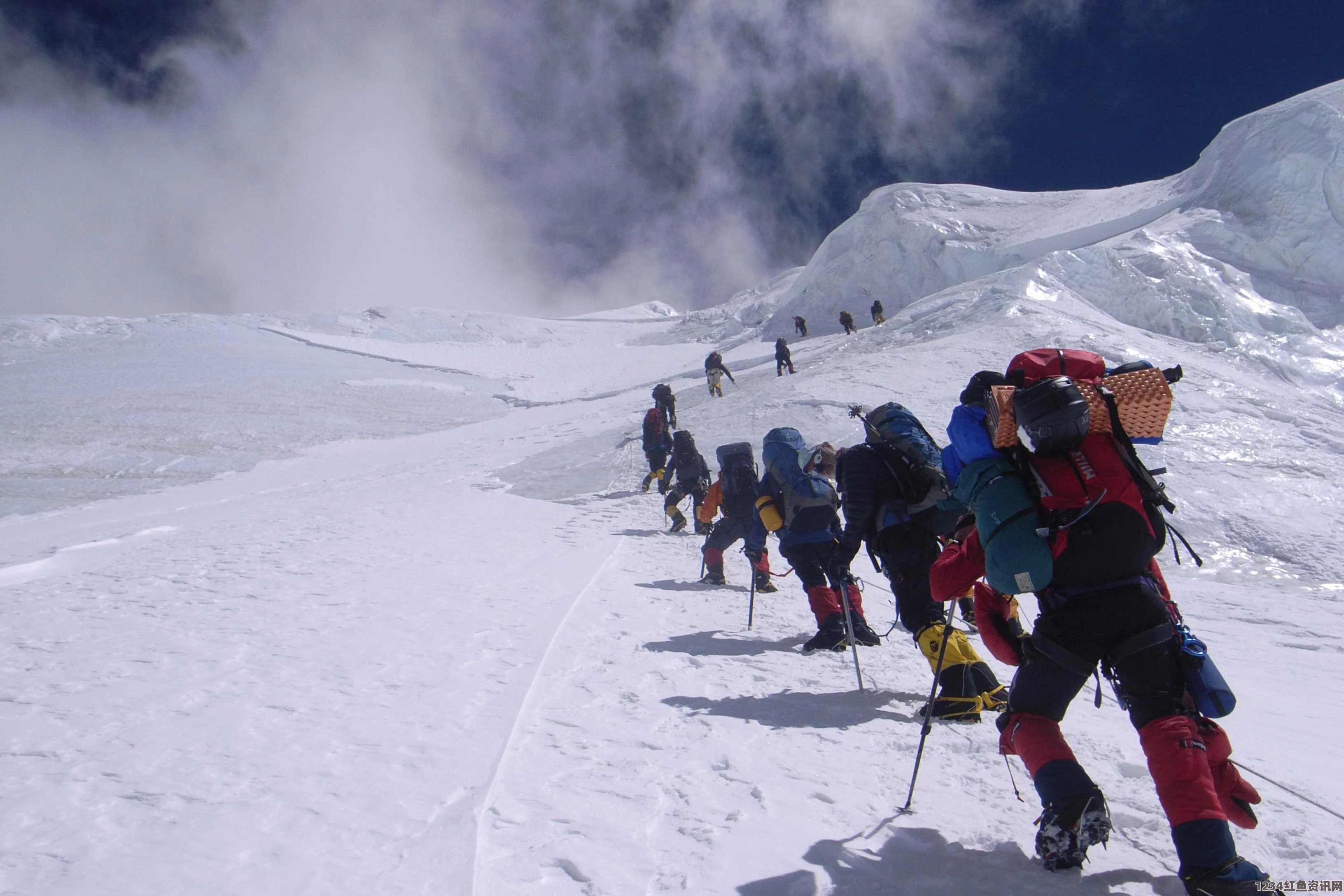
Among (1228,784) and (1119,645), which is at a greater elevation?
(1119,645)

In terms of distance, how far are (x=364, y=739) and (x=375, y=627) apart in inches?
78.8

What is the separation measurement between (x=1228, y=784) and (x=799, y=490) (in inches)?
134

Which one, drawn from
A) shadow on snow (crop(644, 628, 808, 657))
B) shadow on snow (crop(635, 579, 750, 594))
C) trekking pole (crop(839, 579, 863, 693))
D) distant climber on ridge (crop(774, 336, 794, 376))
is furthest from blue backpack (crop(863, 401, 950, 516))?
distant climber on ridge (crop(774, 336, 794, 376))

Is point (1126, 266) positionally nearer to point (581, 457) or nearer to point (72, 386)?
point (581, 457)

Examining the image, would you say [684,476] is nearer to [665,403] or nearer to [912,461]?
[665,403]

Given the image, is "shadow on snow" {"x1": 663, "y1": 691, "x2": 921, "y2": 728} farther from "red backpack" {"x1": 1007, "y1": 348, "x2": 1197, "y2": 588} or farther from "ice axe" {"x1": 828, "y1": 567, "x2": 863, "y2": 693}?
"red backpack" {"x1": 1007, "y1": 348, "x2": 1197, "y2": 588}

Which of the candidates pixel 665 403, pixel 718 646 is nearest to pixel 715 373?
pixel 665 403

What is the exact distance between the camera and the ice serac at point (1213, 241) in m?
18.8

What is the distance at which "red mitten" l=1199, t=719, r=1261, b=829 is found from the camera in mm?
2172

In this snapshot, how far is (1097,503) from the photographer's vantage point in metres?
2.27

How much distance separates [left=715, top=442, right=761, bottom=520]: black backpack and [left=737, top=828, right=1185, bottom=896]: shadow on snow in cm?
477

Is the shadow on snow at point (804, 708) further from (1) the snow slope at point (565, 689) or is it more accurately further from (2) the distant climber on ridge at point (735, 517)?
(2) the distant climber on ridge at point (735, 517)

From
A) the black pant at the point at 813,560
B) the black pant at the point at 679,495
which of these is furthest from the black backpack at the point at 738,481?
the black pant at the point at 679,495

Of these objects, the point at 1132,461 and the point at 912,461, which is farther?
the point at 912,461
